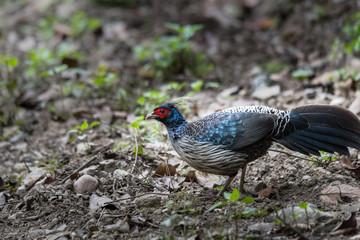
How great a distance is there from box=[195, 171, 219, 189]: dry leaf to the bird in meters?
0.33

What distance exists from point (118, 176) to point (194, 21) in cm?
558

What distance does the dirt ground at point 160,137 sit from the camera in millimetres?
3713

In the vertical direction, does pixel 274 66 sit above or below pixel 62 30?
below

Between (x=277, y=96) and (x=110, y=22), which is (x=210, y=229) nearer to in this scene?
(x=277, y=96)

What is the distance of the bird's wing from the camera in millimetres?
4203

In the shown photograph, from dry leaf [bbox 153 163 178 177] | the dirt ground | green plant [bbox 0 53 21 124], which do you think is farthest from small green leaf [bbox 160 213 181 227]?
green plant [bbox 0 53 21 124]

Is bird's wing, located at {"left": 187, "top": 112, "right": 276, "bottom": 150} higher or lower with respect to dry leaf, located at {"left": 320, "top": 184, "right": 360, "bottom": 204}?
higher

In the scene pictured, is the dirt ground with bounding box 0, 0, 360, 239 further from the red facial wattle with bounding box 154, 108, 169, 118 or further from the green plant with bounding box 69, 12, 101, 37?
the red facial wattle with bounding box 154, 108, 169, 118

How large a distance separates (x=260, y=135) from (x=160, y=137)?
155 centimetres

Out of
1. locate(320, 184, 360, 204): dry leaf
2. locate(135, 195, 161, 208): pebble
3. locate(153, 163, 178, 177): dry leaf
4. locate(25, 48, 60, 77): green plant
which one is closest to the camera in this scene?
locate(320, 184, 360, 204): dry leaf

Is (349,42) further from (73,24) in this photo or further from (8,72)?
(73,24)

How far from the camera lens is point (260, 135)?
4.18 meters

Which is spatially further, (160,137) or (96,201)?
(160,137)

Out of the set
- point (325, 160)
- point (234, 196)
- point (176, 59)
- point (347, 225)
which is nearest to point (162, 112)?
point (234, 196)
